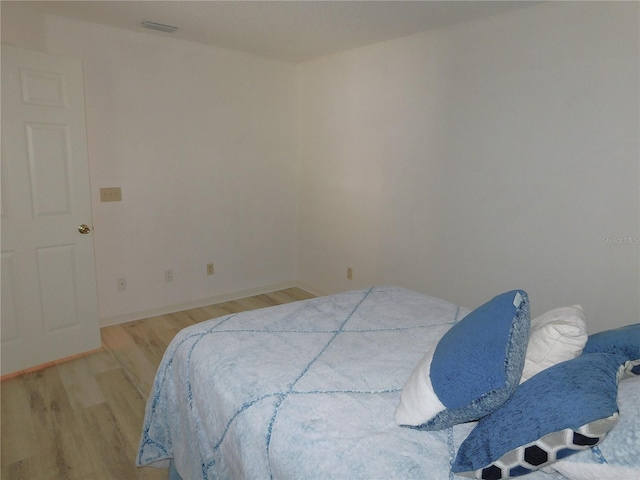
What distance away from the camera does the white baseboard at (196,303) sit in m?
3.69

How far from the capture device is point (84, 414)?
2.41 meters

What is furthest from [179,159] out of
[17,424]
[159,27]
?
[17,424]

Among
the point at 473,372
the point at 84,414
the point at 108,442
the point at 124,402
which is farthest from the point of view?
the point at 124,402

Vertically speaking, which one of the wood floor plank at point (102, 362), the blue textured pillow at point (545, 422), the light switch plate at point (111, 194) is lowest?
the wood floor plank at point (102, 362)

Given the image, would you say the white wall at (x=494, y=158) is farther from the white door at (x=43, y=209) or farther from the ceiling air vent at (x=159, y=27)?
the white door at (x=43, y=209)

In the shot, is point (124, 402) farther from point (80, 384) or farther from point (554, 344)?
point (554, 344)

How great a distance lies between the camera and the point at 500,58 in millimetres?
2805

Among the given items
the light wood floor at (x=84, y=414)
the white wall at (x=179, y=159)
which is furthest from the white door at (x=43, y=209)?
the white wall at (x=179, y=159)

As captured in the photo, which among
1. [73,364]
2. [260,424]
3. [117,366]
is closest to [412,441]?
[260,424]

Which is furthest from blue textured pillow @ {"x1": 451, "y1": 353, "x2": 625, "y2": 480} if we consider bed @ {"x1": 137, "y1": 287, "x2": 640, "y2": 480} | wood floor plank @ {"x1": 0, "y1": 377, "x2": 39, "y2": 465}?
wood floor plank @ {"x1": 0, "y1": 377, "x2": 39, "y2": 465}

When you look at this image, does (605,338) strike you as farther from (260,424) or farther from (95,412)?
(95,412)

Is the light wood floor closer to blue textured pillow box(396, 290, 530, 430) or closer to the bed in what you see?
the bed

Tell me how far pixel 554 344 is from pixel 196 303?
11.5 ft

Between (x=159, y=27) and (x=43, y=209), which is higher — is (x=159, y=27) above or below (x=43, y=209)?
above
